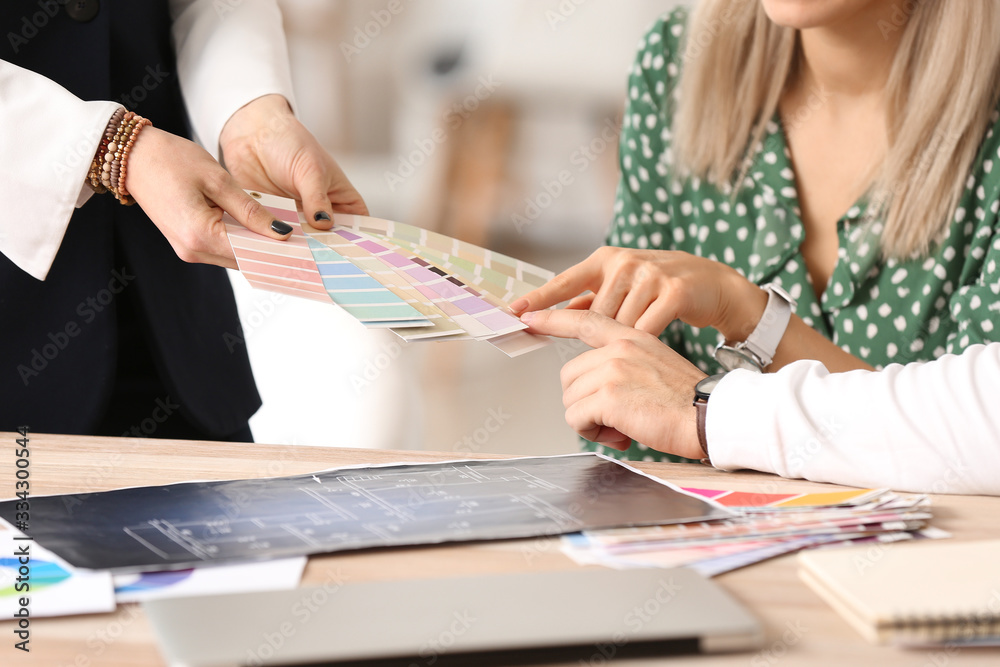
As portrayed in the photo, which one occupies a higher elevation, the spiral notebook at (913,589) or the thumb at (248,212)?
the thumb at (248,212)

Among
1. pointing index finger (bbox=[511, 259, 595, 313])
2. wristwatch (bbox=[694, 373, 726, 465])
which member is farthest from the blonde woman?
wristwatch (bbox=[694, 373, 726, 465])

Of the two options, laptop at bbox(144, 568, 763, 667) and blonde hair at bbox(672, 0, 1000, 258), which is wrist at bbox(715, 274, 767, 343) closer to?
blonde hair at bbox(672, 0, 1000, 258)

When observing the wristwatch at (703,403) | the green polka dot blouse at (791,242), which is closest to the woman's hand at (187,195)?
the wristwatch at (703,403)

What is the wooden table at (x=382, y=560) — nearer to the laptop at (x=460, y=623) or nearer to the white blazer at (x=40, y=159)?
the laptop at (x=460, y=623)

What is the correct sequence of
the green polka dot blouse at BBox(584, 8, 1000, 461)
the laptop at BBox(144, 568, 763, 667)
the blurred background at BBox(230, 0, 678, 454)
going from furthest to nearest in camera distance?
the blurred background at BBox(230, 0, 678, 454) < the green polka dot blouse at BBox(584, 8, 1000, 461) < the laptop at BBox(144, 568, 763, 667)

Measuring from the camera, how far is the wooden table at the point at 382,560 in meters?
0.41

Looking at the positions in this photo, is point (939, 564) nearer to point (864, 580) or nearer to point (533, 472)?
point (864, 580)

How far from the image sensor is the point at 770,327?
1.05m

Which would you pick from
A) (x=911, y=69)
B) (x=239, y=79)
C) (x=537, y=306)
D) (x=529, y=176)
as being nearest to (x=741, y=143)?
(x=911, y=69)

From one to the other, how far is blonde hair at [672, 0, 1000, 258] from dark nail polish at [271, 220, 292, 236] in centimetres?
74

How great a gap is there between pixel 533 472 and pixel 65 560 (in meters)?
0.34

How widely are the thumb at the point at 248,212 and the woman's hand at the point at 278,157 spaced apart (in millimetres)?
136

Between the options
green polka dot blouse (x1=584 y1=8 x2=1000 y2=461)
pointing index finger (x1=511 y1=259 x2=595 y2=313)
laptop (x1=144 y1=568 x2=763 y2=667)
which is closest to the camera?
laptop (x1=144 y1=568 x2=763 y2=667)

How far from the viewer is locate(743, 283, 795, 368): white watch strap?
3.42 feet
